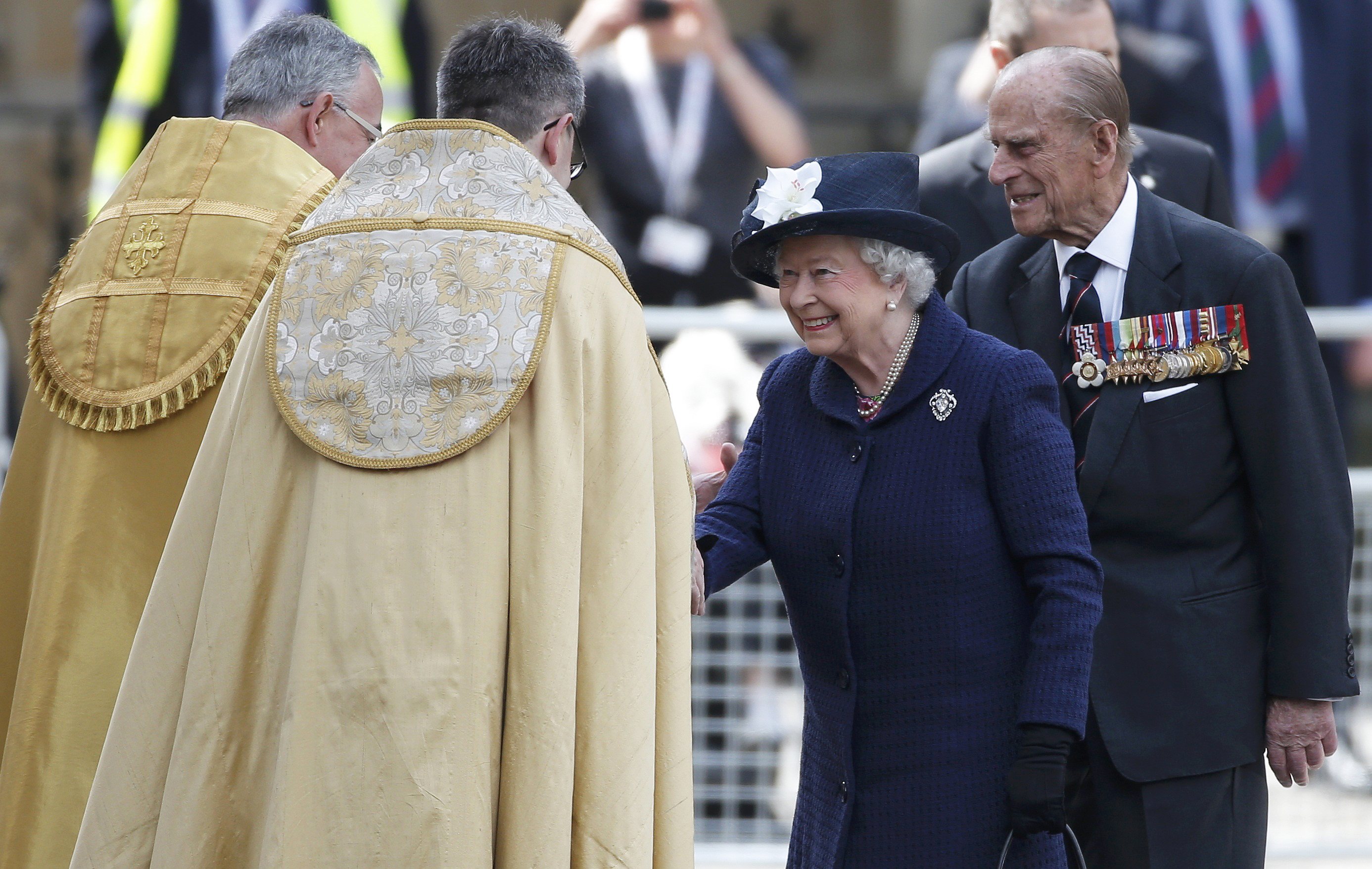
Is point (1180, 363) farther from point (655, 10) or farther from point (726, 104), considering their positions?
point (655, 10)

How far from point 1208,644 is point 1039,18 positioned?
5.49ft

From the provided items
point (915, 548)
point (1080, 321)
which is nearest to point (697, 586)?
point (915, 548)

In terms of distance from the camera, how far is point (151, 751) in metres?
2.47

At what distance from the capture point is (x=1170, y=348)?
122 inches

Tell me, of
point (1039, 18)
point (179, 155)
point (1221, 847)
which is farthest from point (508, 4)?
point (1221, 847)

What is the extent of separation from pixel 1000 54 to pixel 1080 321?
120cm

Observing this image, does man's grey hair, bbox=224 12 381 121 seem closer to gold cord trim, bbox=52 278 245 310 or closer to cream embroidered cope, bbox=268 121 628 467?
gold cord trim, bbox=52 278 245 310

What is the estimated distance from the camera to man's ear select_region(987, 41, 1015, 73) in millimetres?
4098

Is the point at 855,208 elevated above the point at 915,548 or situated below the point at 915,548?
above

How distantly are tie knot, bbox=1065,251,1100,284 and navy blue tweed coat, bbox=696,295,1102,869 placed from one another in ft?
1.42

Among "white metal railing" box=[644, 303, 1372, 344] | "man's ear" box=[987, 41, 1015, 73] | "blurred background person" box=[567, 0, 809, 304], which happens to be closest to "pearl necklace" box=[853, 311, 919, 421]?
"man's ear" box=[987, 41, 1015, 73]

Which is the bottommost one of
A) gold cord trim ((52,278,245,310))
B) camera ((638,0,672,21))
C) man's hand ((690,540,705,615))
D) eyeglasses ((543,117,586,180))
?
man's hand ((690,540,705,615))

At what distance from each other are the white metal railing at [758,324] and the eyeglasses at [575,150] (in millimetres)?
2043

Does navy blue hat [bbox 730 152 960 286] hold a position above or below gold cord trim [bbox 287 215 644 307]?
above
